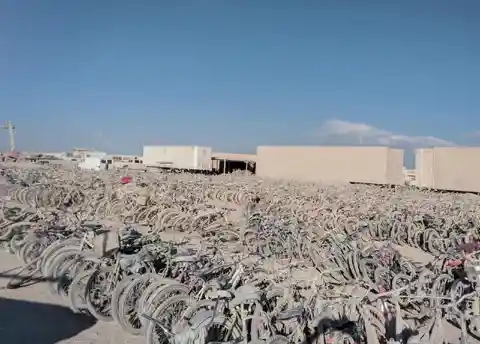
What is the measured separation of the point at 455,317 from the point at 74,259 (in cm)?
403

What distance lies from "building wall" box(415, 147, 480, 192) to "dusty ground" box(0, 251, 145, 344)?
66.0ft

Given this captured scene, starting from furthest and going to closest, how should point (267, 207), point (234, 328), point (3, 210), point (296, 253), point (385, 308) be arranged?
1. point (267, 207)
2. point (3, 210)
3. point (296, 253)
4. point (385, 308)
5. point (234, 328)

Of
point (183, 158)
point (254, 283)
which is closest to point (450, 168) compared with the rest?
point (254, 283)

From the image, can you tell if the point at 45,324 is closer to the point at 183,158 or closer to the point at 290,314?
the point at 290,314

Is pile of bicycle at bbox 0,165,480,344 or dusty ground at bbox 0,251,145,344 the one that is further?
dusty ground at bbox 0,251,145,344

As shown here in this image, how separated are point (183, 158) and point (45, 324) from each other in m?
31.2

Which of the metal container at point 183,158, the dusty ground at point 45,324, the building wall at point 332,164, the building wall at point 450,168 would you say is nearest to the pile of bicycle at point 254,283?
the dusty ground at point 45,324

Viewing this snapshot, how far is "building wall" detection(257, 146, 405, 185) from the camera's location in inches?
934

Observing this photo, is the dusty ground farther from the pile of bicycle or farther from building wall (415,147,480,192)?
building wall (415,147,480,192)

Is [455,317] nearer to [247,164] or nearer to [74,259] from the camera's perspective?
[74,259]

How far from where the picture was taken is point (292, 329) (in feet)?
11.2

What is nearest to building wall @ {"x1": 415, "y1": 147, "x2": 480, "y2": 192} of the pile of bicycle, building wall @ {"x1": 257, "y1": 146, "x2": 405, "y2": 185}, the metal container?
building wall @ {"x1": 257, "y1": 146, "x2": 405, "y2": 185}

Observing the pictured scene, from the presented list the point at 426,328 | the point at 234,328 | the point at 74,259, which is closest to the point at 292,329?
the point at 234,328

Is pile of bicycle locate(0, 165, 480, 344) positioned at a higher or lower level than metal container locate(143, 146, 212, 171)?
lower
